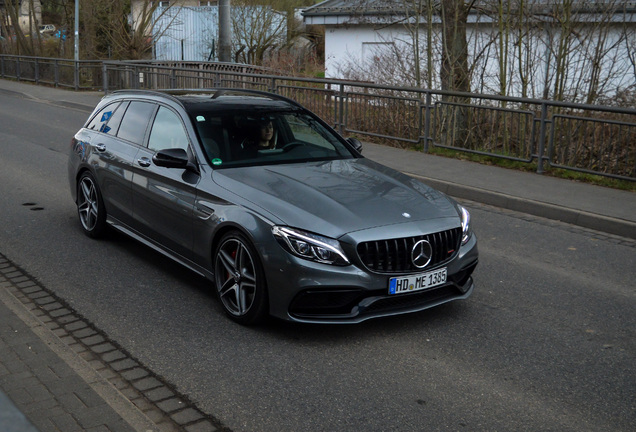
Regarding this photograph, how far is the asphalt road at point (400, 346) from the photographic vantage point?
4.50 meters

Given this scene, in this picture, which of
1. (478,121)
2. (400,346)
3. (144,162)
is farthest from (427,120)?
(400,346)

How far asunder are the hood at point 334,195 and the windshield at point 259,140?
0.18 meters

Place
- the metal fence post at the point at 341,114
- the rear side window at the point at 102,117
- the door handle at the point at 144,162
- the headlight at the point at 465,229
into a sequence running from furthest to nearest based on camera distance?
the metal fence post at the point at 341,114
the rear side window at the point at 102,117
the door handle at the point at 144,162
the headlight at the point at 465,229

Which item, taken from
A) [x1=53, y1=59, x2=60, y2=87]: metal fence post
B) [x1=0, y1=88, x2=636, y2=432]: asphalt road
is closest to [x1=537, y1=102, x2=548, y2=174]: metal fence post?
[x1=0, y1=88, x2=636, y2=432]: asphalt road

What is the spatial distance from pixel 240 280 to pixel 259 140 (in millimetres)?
1481

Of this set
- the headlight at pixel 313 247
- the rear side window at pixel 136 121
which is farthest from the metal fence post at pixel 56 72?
the headlight at pixel 313 247

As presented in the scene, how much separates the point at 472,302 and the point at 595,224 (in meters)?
3.70

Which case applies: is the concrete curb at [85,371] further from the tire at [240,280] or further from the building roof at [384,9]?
the building roof at [384,9]

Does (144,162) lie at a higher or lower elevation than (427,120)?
lower

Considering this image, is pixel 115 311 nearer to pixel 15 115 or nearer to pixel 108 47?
pixel 15 115

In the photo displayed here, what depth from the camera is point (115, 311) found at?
6094 millimetres

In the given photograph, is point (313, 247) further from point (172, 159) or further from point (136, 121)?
point (136, 121)

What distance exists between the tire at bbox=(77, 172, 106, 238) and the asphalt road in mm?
143

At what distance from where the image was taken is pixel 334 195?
5.85 meters
